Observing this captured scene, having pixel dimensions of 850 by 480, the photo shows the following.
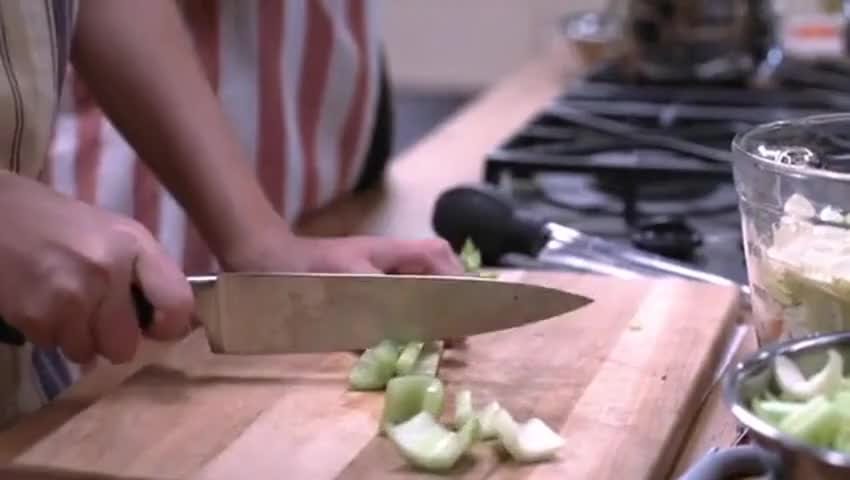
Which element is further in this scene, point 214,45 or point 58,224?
point 214,45

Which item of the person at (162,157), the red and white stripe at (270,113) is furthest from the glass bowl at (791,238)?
the red and white stripe at (270,113)

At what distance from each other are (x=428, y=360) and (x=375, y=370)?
32 millimetres

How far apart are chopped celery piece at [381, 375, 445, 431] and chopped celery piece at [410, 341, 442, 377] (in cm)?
5

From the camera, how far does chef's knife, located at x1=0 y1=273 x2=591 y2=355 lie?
34.3 inches

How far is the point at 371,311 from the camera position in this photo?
876 mm

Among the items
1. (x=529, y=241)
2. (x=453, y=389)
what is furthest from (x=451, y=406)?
(x=529, y=241)

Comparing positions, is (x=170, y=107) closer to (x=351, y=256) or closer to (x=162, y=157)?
(x=162, y=157)

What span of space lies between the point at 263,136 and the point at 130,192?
5.1 inches

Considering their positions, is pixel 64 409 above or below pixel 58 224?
below

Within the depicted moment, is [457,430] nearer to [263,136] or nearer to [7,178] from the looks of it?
[7,178]

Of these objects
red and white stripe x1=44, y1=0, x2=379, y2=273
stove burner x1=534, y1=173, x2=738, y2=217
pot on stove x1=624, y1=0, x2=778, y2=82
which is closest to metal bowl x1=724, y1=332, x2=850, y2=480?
stove burner x1=534, y1=173, x2=738, y2=217

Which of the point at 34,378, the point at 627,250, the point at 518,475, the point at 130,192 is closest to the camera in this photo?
the point at 518,475

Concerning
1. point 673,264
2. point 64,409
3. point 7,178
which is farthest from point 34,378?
point 673,264

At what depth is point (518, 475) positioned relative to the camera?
2.42ft
